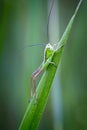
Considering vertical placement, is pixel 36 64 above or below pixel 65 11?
below

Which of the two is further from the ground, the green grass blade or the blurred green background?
the blurred green background

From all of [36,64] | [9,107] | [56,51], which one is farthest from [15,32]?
[56,51]

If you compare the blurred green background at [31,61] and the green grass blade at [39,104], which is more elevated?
the blurred green background at [31,61]

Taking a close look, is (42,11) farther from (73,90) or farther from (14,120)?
(14,120)

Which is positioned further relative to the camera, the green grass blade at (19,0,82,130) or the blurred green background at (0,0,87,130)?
the blurred green background at (0,0,87,130)

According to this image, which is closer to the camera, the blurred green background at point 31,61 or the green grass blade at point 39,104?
the green grass blade at point 39,104

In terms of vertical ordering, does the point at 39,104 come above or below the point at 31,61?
below

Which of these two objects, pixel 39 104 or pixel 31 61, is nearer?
pixel 39 104

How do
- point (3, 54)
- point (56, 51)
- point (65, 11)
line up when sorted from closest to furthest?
point (56, 51) → point (3, 54) → point (65, 11)
